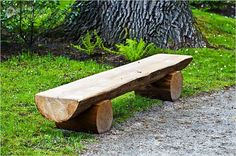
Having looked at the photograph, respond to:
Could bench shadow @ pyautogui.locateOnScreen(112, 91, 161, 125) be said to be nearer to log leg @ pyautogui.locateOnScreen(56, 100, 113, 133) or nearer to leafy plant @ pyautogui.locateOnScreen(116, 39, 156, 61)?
log leg @ pyautogui.locateOnScreen(56, 100, 113, 133)

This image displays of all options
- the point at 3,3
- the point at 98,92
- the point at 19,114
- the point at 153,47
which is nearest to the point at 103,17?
the point at 153,47

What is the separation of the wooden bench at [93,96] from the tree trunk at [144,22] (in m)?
2.51

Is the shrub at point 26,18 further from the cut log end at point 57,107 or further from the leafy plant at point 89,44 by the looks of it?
the cut log end at point 57,107

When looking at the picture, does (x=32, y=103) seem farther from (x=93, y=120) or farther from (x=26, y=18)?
(x=26, y=18)

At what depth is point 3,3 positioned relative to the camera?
9.62 m

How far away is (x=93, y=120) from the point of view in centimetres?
625

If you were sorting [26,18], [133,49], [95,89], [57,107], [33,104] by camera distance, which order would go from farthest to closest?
[26,18], [133,49], [33,104], [95,89], [57,107]

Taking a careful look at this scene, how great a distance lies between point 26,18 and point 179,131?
14.3 feet

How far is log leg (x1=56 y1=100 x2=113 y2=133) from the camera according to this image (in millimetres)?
6234

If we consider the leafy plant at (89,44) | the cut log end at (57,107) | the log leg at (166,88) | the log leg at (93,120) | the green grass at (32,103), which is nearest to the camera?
the cut log end at (57,107)

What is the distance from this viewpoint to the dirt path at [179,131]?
234 inches

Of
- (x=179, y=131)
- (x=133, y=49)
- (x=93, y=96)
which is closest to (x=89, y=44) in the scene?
(x=133, y=49)

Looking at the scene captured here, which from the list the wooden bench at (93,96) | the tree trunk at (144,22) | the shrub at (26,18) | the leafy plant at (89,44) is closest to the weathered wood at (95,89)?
the wooden bench at (93,96)

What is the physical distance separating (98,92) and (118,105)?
1.44 meters
